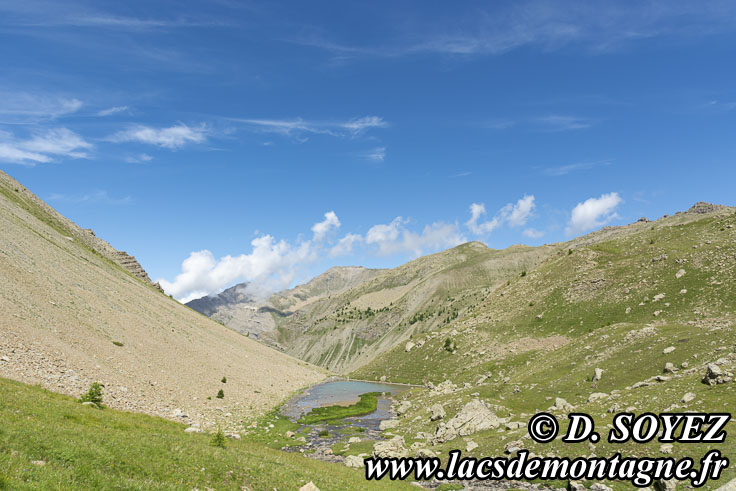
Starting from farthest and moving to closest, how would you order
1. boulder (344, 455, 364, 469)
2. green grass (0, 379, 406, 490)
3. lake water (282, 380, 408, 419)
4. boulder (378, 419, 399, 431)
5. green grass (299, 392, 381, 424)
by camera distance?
lake water (282, 380, 408, 419), green grass (299, 392, 381, 424), boulder (378, 419, 399, 431), boulder (344, 455, 364, 469), green grass (0, 379, 406, 490)

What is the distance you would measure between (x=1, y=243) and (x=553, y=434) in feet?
292

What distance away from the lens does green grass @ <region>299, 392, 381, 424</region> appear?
238 ft

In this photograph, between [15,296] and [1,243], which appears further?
[1,243]

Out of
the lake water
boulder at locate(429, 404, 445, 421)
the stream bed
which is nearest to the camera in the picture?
the stream bed

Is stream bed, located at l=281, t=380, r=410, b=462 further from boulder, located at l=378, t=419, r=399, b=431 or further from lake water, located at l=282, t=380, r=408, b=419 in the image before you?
boulder, located at l=378, t=419, r=399, b=431

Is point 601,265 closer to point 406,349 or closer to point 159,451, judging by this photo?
point 406,349

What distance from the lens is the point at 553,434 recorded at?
1387 inches

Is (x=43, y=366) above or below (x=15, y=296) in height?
below

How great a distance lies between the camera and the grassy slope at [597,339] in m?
40.0

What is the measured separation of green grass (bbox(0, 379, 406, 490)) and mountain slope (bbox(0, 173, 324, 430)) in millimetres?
20506

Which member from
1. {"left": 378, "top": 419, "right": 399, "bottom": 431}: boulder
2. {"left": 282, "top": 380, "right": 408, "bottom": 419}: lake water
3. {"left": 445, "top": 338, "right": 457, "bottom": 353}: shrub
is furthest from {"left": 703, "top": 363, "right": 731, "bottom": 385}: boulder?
{"left": 445, "top": 338, "right": 457, "bottom": 353}: shrub

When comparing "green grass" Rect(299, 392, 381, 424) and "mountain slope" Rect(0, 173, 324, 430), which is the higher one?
"mountain slope" Rect(0, 173, 324, 430)

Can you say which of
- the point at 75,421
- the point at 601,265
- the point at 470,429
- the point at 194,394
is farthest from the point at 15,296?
the point at 601,265

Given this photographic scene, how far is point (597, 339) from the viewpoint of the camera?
221 ft
